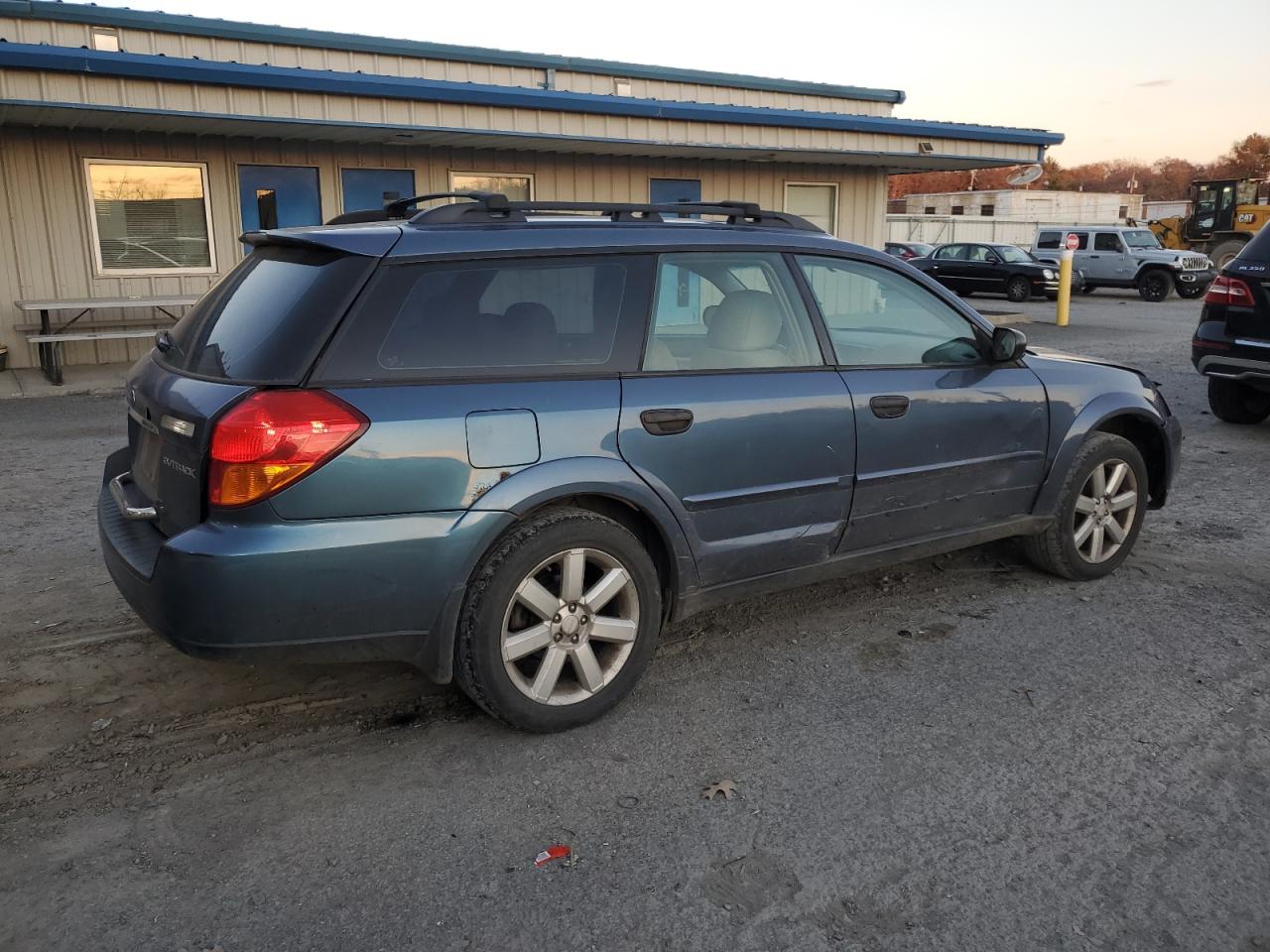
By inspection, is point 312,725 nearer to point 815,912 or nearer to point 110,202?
point 815,912

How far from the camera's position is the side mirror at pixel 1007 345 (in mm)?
4551

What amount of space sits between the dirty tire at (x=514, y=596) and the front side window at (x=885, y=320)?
128 cm

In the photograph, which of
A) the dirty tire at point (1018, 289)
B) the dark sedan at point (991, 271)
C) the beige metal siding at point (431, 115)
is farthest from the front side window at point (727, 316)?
the dirty tire at point (1018, 289)

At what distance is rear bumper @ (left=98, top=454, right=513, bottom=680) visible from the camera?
121 inches

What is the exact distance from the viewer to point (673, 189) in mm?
16359

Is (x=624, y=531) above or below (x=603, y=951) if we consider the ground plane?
above

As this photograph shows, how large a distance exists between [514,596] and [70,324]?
1095cm

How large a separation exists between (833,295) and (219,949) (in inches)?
116

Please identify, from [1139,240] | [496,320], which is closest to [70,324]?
[496,320]

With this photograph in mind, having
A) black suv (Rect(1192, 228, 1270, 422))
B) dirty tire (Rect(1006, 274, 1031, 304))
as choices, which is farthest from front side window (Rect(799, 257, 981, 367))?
dirty tire (Rect(1006, 274, 1031, 304))

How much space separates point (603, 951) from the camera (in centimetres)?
253

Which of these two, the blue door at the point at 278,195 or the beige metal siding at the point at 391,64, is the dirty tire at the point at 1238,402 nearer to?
the blue door at the point at 278,195

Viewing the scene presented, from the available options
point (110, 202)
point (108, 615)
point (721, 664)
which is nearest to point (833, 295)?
point (721, 664)

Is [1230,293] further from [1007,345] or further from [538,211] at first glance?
[538,211]
